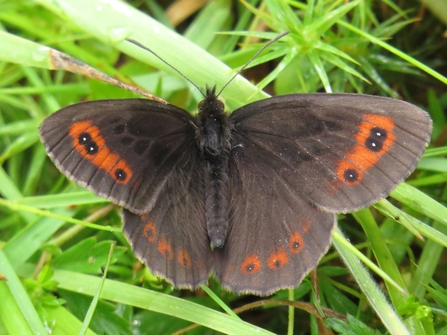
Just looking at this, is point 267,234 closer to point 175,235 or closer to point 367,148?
point 175,235

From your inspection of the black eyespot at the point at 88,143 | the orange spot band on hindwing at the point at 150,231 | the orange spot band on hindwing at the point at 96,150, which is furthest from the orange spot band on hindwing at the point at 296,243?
the black eyespot at the point at 88,143

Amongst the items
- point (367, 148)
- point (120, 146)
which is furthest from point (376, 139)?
point (120, 146)

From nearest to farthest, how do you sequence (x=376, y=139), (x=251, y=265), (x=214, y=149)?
(x=376, y=139) < (x=251, y=265) < (x=214, y=149)

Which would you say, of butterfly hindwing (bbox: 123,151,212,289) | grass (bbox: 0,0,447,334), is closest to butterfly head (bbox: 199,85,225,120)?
grass (bbox: 0,0,447,334)

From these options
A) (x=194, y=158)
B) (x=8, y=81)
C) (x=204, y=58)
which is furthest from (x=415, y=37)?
(x=8, y=81)

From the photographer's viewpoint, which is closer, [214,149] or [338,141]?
[338,141]

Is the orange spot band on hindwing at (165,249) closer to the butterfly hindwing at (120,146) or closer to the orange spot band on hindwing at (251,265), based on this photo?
the butterfly hindwing at (120,146)

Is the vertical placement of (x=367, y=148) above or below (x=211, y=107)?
above
